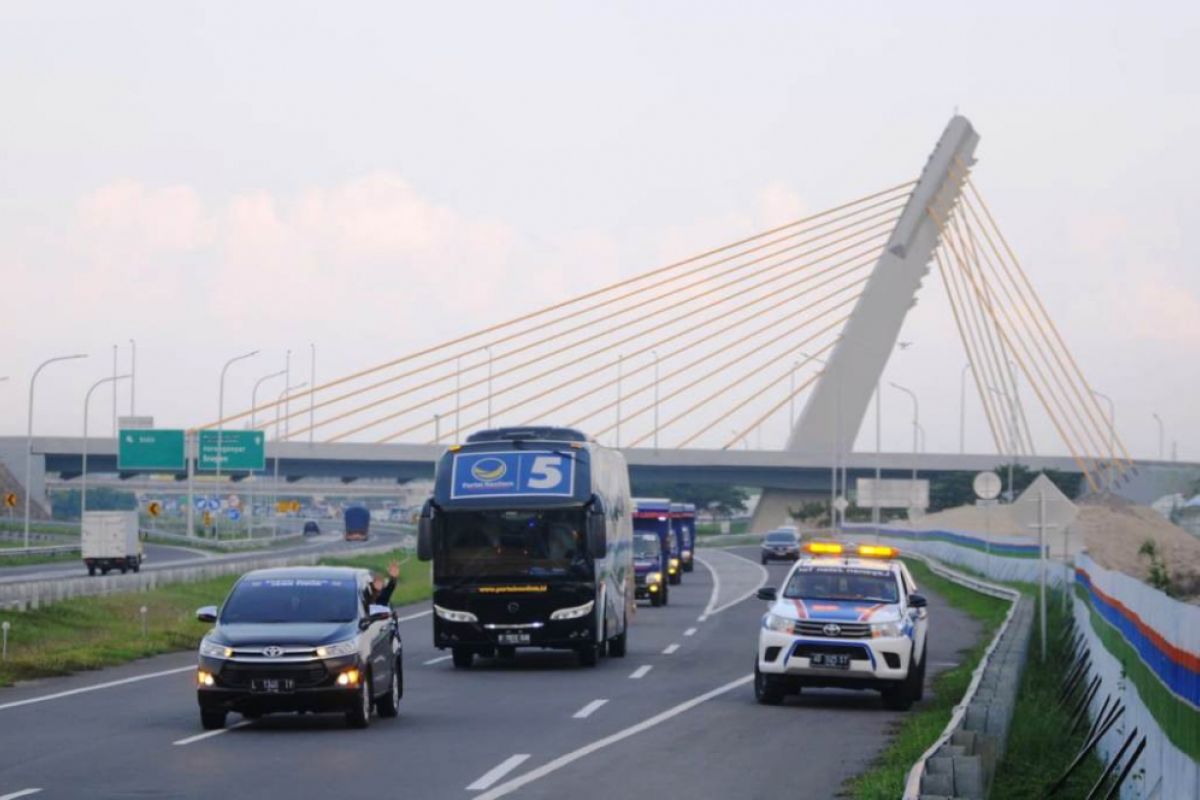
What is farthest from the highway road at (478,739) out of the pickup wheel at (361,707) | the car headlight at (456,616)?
the car headlight at (456,616)

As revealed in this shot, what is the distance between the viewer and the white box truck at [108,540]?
2921 inches

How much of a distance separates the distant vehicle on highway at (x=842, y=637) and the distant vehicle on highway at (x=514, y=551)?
5.97 m

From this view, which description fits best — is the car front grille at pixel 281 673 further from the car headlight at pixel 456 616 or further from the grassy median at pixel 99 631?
the car headlight at pixel 456 616

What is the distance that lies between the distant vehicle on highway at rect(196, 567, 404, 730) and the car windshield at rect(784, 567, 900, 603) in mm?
5575

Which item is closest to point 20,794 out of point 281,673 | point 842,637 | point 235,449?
point 281,673

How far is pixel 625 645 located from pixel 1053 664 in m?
7.21

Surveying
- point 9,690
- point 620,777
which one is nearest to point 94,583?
point 9,690

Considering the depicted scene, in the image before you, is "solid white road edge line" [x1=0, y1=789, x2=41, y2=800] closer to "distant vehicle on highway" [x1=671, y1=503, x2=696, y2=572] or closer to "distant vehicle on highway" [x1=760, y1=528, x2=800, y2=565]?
"distant vehicle on highway" [x1=671, y1=503, x2=696, y2=572]

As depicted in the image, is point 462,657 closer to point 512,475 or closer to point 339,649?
point 512,475

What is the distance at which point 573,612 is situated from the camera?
30375mm

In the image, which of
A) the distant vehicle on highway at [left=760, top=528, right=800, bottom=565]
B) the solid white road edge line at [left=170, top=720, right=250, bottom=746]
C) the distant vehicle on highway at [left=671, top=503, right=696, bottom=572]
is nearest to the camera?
the solid white road edge line at [left=170, top=720, right=250, bottom=746]

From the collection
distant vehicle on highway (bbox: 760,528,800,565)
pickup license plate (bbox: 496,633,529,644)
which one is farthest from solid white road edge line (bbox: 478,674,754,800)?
distant vehicle on highway (bbox: 760,528,800,565)

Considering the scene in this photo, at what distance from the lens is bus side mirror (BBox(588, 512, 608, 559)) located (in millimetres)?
30328

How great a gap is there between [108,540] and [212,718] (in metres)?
55.6
